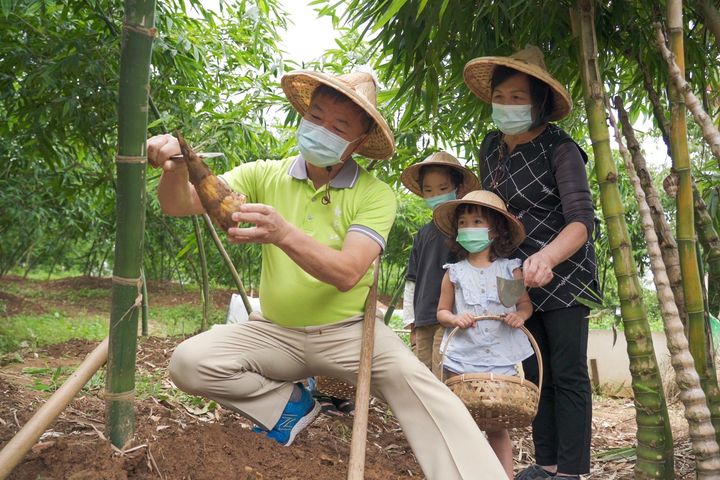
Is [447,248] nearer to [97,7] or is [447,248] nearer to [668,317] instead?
[668,317]

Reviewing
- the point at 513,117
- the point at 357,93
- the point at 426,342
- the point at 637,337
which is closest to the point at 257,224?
the point at 357,93

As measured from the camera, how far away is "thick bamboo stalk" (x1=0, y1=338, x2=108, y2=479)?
5.48 feet

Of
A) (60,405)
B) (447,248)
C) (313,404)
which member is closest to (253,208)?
(60,405)

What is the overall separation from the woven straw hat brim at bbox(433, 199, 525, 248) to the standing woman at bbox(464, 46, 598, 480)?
51 millimetres

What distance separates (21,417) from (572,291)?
2.01m

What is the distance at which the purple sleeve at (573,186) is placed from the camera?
239 centimetres

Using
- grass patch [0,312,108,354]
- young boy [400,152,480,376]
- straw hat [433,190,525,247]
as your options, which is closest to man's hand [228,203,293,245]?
straw hat [433,190,525,247]

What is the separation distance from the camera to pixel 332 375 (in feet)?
8.11

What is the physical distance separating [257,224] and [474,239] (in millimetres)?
1135

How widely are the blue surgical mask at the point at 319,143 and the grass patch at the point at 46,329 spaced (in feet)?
11.8

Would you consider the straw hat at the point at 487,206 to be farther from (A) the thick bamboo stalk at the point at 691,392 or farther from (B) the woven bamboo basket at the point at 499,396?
(A) the thick bamboo stalk at the point at 691,392

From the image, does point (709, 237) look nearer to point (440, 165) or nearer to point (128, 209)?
point (440, 165)

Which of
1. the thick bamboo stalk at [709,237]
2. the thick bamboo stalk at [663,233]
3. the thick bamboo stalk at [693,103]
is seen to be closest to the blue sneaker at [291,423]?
the thick bamboo stalk at [663,233]

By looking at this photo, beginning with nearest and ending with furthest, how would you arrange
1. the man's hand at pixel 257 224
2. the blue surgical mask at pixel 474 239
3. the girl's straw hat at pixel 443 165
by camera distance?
1. the man's hand at pixel 257 224
2. the blue surgical mask at pixel 474 239
3. the girl's straw hat at pixel 443 165
